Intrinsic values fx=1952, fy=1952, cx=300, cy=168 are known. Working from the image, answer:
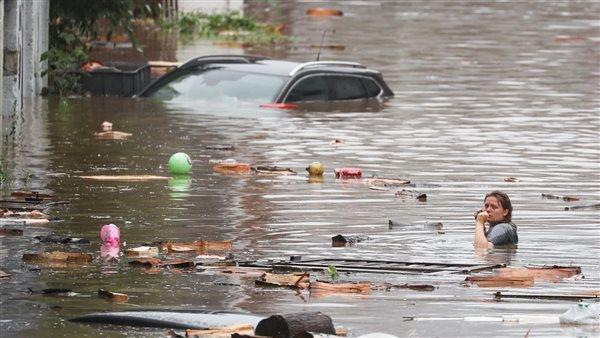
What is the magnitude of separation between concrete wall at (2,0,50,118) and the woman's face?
9656mm

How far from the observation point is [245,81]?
29.3m

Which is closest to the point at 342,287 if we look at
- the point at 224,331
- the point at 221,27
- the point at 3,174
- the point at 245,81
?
the point at 224,331

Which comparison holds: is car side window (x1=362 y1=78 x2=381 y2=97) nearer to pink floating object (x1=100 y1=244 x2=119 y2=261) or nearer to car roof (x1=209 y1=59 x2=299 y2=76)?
car roof (x1=209 y1=59 x2=299 y2=76)

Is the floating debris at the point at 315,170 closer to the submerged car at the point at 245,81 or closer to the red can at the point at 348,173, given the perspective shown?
the red can at the point at 348,173

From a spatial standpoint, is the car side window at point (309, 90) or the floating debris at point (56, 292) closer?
the floating debris at point (56, 292)

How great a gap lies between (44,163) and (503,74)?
55.1 feet

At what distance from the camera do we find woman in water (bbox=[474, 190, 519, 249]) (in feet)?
51.4

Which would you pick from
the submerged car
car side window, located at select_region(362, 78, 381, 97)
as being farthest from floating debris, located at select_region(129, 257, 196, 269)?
car side window, located at select_region(362, 78, 381, 97)

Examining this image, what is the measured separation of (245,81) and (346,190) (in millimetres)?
9815

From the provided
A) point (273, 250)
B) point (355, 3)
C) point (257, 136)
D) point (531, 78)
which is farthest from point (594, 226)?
point (355, 3)

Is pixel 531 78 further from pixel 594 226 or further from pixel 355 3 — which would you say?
pixel 355 3

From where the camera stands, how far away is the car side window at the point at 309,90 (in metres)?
29.2

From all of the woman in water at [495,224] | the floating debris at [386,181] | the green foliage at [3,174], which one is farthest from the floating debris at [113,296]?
the floating debris at [386,181]

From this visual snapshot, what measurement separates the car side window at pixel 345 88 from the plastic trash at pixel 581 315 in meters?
18.8
